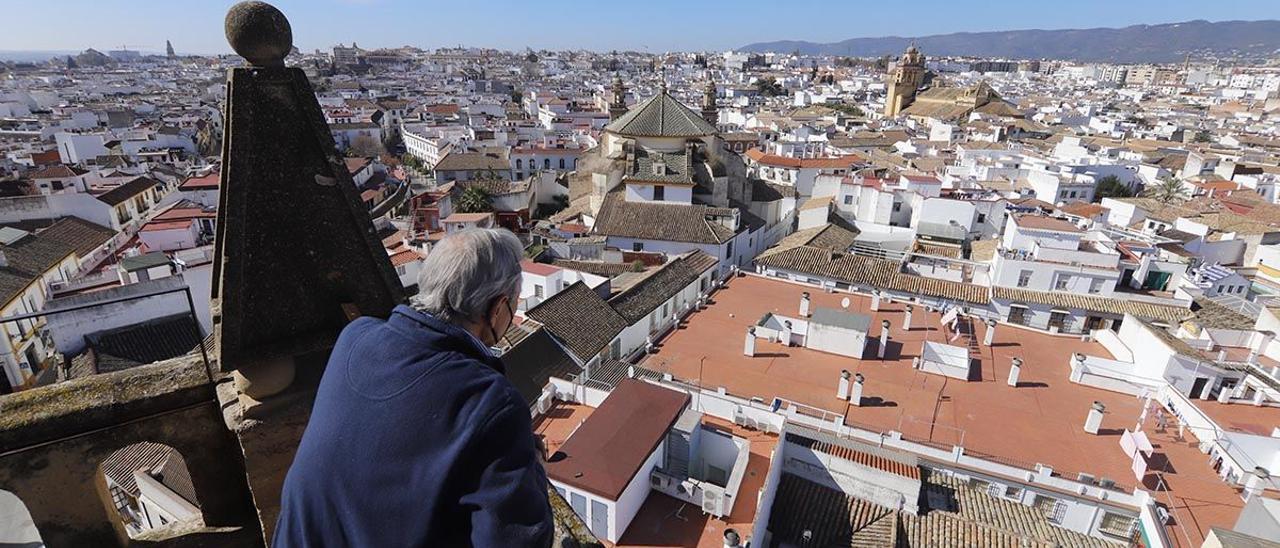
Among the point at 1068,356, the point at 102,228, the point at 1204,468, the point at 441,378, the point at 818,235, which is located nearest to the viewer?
the point at 441,378

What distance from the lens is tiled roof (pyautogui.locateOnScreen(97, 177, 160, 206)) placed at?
29.3 meters

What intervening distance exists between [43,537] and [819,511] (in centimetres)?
1084

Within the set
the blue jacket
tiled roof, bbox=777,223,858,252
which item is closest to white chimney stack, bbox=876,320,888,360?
tiled roof, bbox=777,223,858,252

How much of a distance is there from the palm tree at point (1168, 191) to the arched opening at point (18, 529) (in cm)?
4605

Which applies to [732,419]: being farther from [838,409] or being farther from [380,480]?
[380,480]

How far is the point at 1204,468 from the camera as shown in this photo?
40.9ft

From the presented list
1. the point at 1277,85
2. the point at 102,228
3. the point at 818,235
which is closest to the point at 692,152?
the point at 818,235

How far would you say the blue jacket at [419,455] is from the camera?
171cm

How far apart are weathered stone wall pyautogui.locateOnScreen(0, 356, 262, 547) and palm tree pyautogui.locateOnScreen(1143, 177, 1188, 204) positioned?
149 feet

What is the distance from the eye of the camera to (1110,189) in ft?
122

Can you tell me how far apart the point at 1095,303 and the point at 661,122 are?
19580mm

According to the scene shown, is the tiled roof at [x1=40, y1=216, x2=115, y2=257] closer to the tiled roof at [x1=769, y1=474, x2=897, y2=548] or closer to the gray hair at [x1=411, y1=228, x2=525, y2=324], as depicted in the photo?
the tiled roof at [x1=769, y1=474, x2=897, y2=548]

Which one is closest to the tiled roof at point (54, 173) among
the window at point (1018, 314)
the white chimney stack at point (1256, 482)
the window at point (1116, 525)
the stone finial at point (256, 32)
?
the stone finial at point (256, 32)

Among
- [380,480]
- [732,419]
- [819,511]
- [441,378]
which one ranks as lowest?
[819,511]
